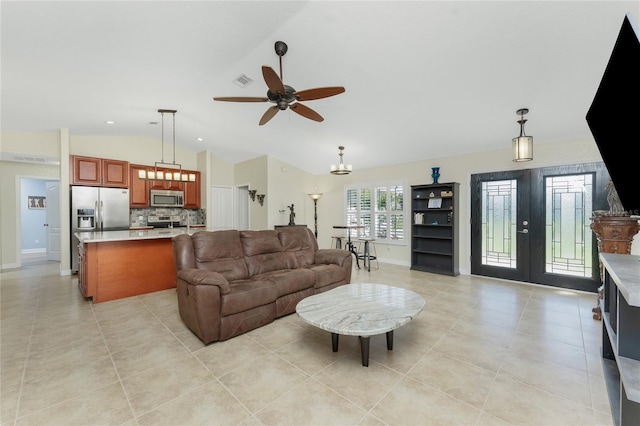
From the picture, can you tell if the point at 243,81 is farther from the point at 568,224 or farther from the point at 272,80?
the point at 568,224

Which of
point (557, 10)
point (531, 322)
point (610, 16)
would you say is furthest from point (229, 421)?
point (610, 16)

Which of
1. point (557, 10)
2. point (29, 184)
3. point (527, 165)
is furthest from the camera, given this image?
point (29, 184)

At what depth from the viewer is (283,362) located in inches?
85.9

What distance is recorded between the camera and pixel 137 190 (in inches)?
235

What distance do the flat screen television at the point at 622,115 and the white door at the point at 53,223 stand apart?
370 inches

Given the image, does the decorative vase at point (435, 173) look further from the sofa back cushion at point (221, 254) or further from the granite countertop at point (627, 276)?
the sofa back cushion at point (221, 254)

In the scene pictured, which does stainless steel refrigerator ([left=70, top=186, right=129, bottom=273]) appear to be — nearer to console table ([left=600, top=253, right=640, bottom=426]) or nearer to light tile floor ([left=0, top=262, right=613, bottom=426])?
light tile floor ([left=0, top=262, right=613, bottom=426])

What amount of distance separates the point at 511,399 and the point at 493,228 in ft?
12.5

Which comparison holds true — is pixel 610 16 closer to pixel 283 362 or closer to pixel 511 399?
pixel 511 399

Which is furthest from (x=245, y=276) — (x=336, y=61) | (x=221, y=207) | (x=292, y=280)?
(x=221, y=207)

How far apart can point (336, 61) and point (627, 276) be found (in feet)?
9.48

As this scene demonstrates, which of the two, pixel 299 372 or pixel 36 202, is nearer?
pixel 299 372

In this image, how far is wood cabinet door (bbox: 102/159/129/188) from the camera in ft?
18.1

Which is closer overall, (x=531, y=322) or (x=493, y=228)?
(x=531, y=322)
